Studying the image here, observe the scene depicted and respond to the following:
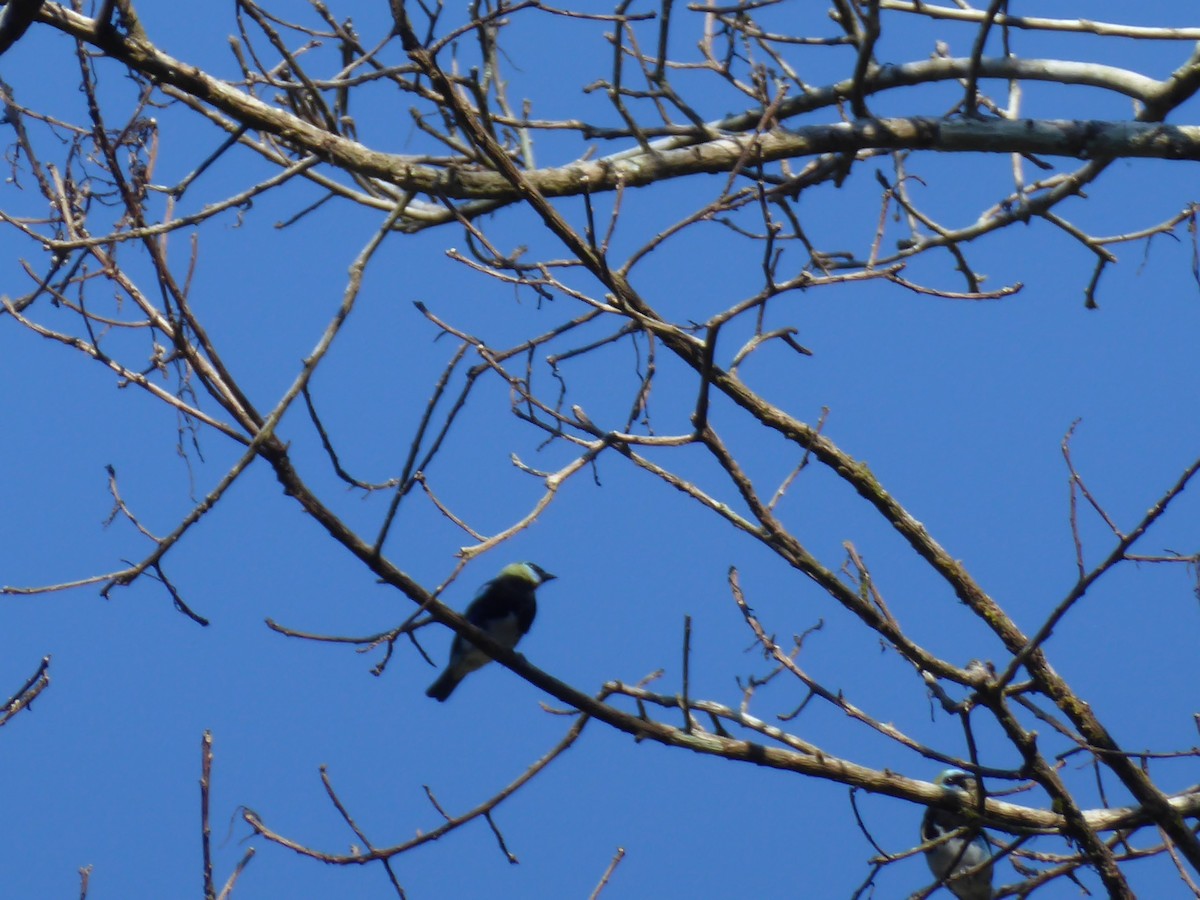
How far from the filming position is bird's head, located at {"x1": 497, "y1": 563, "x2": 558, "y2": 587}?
22.7 feet

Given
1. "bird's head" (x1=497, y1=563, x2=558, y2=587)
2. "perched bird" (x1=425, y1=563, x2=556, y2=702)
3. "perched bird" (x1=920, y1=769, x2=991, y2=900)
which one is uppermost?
"bird's head" (x1=497, y1=563, x2=558, y2=587)

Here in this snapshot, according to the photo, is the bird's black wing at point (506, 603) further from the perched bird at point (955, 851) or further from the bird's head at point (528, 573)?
the perched bird at point (955, 851)

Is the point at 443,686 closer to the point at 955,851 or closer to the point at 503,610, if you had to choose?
the point at 503,610

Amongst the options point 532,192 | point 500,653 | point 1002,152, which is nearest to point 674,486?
point 500,653

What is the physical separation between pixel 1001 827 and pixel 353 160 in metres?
2.42

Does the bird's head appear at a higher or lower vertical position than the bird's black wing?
higher

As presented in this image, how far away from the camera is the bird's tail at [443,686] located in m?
6.23

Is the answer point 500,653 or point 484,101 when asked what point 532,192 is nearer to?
point 484,101

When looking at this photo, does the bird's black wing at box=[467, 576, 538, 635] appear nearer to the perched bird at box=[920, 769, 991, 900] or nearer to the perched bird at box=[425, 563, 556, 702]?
the perched bird at box=[425, 563, 556, 702]

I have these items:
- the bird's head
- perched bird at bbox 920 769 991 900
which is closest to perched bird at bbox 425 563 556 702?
the bird's head

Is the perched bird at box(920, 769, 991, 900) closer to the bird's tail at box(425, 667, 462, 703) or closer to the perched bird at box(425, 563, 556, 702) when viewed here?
the perched bird at box(425, 563, 556, 702)

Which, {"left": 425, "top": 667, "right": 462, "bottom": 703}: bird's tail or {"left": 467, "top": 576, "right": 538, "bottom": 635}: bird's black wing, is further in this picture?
{"left": 467, "top": 576, "right": 538, "bottom": 635}: bird's black wing

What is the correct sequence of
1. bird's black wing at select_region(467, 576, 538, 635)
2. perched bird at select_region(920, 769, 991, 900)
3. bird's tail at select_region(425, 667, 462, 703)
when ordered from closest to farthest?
1. perched bird at select_region(920, 769, 991, 900)
2. bird's tail at select_region(425, 667, 462, 703)
3. bird's black wing at select_region(467, 576, 538, 635)

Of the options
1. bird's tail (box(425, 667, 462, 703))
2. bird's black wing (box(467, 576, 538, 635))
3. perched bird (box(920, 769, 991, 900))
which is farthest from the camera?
bird's black wing (box(467, 576, 538, 635))
